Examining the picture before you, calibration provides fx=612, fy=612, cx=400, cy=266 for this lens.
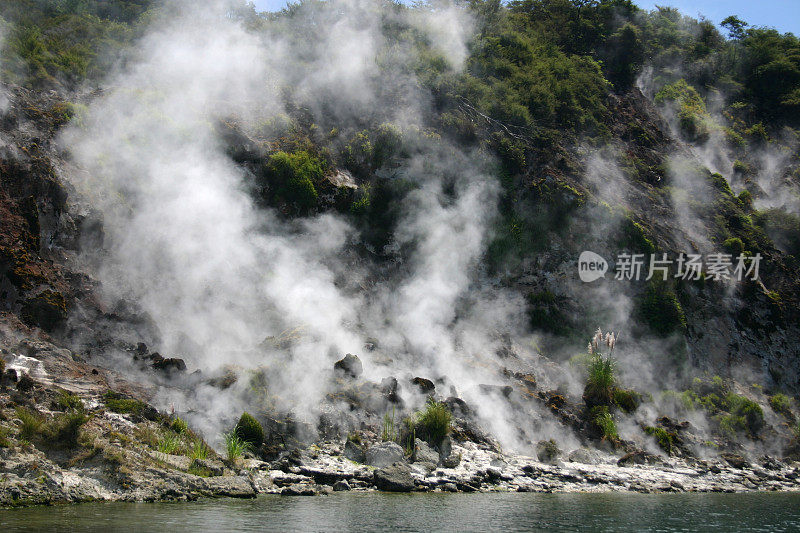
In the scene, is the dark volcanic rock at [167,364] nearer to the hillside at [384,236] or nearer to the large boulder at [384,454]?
the hillside at [384,236]

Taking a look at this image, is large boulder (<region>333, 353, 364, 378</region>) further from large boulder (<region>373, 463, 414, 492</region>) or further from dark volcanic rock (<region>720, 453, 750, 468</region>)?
dark volcanic rock (<region>720, 453, 750, 468</region>)

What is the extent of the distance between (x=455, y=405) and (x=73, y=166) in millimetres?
14708

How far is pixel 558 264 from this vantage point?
27562 millimetres

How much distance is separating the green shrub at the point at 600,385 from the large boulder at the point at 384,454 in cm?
911

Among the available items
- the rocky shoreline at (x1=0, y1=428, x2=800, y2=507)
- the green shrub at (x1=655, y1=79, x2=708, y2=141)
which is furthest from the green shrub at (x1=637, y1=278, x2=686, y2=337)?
the green shrub at (x1=655, y1=79, x2=708, y2=141)

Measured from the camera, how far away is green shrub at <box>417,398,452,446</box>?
16141 millimetres

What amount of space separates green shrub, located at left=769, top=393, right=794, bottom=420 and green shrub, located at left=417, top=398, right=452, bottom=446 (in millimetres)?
16686

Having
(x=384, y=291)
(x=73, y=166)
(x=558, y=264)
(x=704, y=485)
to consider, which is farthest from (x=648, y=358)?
(x=73, y=166)

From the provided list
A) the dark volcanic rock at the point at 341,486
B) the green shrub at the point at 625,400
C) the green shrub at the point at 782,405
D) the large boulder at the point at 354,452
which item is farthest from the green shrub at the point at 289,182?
the green shrub at the point at 782,405

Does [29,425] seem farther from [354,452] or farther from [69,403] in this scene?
[354,452]

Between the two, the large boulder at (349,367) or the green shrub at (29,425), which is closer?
the green shrub at (29,425)

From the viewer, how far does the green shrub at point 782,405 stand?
2514 cm

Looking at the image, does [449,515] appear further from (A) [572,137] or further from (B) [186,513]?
(A) [572,137]
